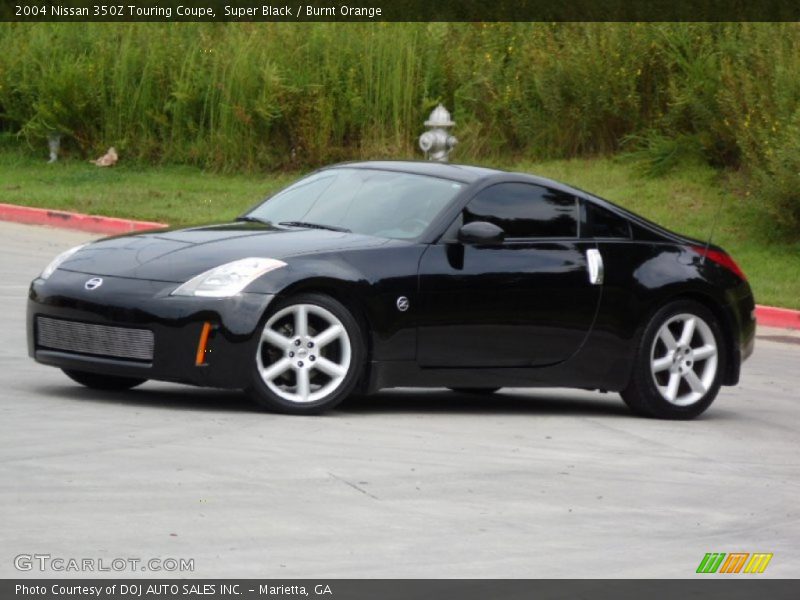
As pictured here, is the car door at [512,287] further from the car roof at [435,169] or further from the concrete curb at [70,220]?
A: the concrete curb at [70,220]

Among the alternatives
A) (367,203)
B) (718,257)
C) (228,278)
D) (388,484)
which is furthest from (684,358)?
(388,484)

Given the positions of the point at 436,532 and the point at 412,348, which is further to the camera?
the point at 412,348

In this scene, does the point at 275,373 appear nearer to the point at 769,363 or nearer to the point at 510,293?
the point at 510,293

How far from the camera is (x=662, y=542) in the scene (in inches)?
265

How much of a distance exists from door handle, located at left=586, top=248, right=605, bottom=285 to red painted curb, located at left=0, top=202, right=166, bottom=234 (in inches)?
432

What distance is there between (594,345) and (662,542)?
339 centimetres

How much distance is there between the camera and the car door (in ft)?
31.2

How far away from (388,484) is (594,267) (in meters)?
2.94

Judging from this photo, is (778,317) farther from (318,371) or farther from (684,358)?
(318,371)

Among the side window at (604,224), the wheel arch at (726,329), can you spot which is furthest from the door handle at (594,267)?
the wheel arch at (726,329)

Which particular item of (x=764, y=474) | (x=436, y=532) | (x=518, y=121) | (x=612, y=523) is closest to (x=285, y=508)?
(x=436, y=532)

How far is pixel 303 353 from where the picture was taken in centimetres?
905

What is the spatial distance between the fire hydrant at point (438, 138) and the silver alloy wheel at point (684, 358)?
13018 millimetres
